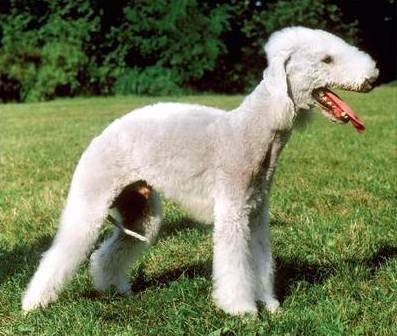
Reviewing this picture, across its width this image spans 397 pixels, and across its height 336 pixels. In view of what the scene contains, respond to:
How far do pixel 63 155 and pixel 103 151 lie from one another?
261 inches

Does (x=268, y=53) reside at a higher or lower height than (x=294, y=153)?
higher

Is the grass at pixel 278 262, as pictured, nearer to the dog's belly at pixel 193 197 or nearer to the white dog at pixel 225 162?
the white dog at pixel 225 162

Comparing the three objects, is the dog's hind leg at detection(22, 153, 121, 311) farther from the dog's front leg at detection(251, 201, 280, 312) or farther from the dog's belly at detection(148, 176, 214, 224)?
the dog's front leg at detection(251, 201, 280, 312)

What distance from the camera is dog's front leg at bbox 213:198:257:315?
3875mm

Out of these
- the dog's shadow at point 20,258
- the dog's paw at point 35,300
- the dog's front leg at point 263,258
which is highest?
the dog's front leg at point 263,258

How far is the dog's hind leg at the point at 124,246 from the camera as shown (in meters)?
4.53

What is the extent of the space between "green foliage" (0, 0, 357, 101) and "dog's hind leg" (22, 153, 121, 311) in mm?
22019

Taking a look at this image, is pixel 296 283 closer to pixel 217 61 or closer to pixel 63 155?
pixel 63 155

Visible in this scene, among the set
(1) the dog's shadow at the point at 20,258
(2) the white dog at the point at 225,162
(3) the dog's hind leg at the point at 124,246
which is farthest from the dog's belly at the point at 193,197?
(1) the dog's shadow at the point at 20,258

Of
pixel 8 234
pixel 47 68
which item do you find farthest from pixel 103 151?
pixel 47 68

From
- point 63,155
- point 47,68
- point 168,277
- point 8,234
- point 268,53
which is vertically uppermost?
point 268,53

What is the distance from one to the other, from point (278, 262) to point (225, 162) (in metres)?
1.39

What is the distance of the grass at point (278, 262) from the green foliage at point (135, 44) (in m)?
17.0

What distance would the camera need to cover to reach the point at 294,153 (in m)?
10.0
